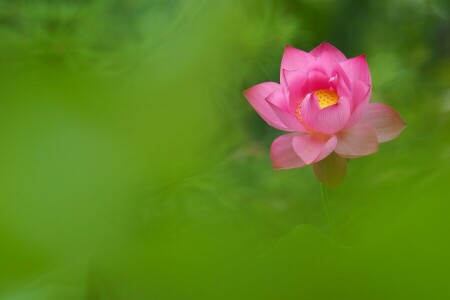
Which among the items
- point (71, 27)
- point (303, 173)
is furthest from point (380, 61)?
point (71, 27)

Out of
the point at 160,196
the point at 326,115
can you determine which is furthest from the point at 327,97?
the point at 160,196

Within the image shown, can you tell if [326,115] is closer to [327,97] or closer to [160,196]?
[327,97]

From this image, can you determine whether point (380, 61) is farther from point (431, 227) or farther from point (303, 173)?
point (431, 227)

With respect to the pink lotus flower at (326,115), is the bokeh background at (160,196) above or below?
below

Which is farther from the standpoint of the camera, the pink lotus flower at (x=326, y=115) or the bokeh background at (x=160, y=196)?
the pink lotus flower at (x=326, y=115)

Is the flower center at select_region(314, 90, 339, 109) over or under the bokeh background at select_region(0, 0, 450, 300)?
over
